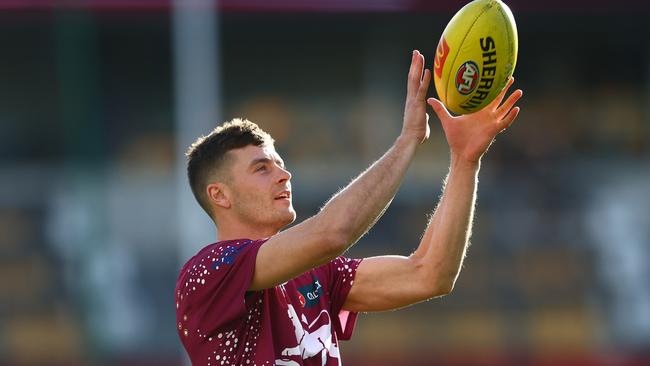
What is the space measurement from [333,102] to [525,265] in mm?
3953

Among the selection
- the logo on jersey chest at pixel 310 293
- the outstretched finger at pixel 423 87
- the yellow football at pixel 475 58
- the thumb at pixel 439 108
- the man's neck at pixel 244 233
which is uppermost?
the yellow football at pixel 475 58

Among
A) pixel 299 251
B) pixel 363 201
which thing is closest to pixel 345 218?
pixel 363 201

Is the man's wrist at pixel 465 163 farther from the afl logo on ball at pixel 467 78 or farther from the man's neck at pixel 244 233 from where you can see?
the man's neck at pixel 244 233

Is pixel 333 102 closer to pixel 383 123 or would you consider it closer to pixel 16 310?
pixel 383 123

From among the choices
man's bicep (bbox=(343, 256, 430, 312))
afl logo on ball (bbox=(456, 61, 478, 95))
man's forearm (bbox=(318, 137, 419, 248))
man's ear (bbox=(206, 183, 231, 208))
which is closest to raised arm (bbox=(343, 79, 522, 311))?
man's bicep (bbox=(343, 256, 430, 312))

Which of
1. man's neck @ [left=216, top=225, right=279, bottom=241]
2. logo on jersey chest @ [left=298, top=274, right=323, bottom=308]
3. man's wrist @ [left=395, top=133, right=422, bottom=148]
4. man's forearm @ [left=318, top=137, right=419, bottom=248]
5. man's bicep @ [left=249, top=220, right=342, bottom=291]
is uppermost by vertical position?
man's wrist @ [left=395, top=133, right=422, bottom=148]

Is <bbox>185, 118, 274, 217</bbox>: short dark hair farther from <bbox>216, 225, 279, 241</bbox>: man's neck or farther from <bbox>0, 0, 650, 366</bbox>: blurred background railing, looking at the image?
<bbox>0, 0, 650, 366</bbox>: blurred background railing

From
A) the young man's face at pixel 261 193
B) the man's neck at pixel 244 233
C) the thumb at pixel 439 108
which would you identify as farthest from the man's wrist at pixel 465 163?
the man's neck at pixel 244 233

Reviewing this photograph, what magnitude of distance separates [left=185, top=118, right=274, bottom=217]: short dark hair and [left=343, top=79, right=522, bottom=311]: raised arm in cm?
69

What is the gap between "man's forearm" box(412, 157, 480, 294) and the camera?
191 inches

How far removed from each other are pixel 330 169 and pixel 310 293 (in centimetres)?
1022

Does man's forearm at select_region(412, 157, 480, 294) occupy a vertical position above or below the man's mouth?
below

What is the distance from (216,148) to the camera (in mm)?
5070

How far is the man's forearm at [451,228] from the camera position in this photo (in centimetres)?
484
